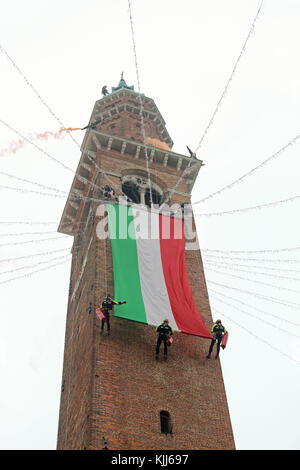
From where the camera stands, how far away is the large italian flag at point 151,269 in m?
21.3

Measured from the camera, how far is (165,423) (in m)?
19.1

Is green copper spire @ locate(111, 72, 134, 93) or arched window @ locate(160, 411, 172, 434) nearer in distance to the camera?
arched window @ locate(160, 411, 172, 434)

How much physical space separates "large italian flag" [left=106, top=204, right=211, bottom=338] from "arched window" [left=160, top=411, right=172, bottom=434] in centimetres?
309

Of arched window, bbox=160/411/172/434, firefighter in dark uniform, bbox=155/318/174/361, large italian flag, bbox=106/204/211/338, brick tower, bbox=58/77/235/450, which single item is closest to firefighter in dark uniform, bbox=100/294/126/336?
large italian flag, bbox=106/204/211/338

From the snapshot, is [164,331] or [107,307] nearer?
[164,331]

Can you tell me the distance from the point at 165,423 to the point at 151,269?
21.1 ft

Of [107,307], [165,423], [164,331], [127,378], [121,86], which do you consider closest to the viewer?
[165,423]

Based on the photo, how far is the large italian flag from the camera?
2127 cm

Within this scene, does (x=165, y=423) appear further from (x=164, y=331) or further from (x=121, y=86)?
(x=121, y=86)

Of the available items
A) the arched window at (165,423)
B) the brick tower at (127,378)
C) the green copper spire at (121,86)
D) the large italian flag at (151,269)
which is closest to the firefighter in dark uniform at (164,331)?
the large italian flag at (151,269)

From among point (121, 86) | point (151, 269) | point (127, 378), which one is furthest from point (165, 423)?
point (121, 86)

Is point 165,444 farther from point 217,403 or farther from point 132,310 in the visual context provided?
point 132,310

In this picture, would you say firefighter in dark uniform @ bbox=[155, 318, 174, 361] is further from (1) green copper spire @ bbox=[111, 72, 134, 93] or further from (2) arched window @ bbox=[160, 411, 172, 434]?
(1) green copper spire @ bbox=[111, 72, 134, 93]
